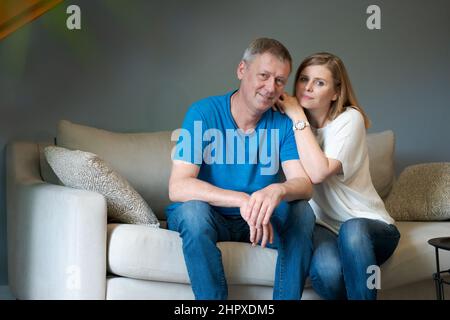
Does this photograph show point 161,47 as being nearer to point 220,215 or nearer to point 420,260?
point 220,215

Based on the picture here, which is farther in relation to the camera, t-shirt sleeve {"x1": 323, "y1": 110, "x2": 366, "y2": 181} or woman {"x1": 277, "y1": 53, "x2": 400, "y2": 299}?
t-shirt sleeve {"x1": 323, "y1": 110, "x2": 366, "y2": 181}

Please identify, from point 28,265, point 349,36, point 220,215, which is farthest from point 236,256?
point 349,36

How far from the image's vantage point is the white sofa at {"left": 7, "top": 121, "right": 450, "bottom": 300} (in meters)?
2.35

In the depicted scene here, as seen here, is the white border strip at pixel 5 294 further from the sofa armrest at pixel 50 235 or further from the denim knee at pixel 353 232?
the denim knee at pixel 353 232

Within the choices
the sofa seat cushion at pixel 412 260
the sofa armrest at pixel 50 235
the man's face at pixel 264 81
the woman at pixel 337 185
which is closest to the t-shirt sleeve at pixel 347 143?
the woman at pixel 337 185

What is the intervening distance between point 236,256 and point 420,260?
2.26 ft

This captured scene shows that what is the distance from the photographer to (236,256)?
2.38 metres

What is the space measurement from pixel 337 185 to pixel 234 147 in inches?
14.5

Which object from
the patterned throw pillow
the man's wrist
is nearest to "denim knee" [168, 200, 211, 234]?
the man's wrist

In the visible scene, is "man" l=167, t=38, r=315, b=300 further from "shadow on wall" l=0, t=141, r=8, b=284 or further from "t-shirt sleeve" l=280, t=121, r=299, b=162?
"shadow on wall" l=0, t=141, r=8, b=284

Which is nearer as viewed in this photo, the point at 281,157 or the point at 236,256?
the point at 236,256

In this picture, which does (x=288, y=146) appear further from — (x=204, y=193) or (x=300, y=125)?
(x=204, y=193)

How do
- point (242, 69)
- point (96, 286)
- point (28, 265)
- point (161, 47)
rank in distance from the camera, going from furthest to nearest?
point (161, 47), point (28, 265), point (242, 69), point (96, 286)

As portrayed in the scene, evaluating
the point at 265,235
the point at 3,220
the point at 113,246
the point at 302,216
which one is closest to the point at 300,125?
the point at 302,216
